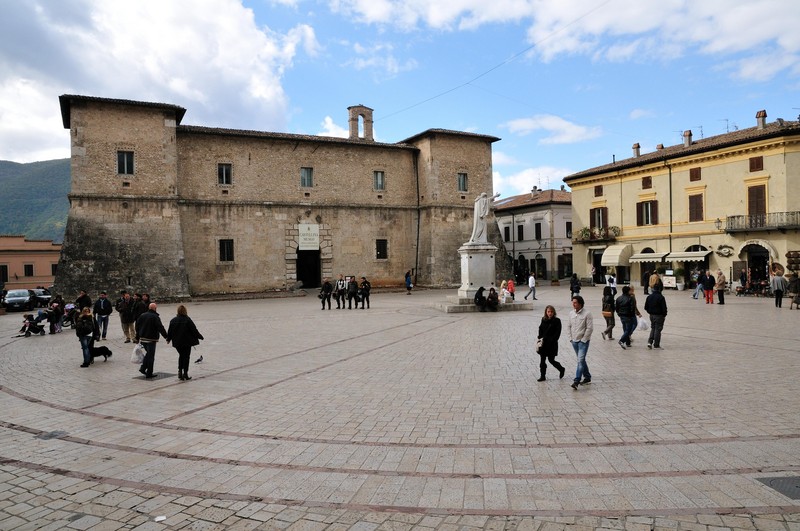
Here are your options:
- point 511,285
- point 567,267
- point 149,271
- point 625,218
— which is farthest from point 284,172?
point 567,267

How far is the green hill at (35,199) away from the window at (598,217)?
110m

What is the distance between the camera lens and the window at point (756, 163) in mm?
29281

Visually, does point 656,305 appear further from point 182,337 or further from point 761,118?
point 761,118

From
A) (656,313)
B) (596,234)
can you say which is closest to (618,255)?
(596,234)

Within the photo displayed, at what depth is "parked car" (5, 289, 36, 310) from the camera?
1137 inches

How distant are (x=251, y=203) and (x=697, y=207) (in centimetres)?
2788

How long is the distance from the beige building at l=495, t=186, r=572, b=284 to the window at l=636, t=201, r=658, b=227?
36.6 ft

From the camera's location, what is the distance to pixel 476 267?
21.4m

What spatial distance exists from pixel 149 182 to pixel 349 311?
49.6 feet

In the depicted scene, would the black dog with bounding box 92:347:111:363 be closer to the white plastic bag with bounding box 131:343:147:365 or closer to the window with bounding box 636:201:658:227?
the white plastic bag with bounding box 131:343:147:365

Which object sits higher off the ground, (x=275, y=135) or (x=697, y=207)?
(x=275, y=135)

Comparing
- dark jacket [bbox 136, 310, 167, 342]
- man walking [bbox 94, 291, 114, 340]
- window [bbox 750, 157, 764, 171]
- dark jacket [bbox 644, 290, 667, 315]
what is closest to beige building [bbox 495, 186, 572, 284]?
window [bbox 750, 157, 764, 171]

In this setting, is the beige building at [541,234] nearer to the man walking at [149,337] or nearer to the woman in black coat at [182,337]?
the man walking at [149,337]

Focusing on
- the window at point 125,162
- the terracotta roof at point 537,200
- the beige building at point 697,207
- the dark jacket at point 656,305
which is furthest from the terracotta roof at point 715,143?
the window at point 125,162
